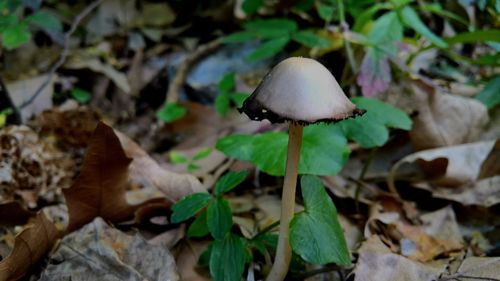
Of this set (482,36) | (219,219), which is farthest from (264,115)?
(482,36)

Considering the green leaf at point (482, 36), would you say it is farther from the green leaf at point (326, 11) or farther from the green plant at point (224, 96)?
the green plant at point (224, 96)

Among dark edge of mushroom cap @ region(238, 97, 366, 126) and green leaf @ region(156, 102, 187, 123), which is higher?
dark edge of mushroom cap @ region(238, 97, 366, 126)

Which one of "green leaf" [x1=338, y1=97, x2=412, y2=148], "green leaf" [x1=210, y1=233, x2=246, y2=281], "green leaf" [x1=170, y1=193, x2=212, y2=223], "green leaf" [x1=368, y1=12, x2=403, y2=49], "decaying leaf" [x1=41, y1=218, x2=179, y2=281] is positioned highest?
"green leaf" [x1=368, y1=12, x2=403, y2=49]

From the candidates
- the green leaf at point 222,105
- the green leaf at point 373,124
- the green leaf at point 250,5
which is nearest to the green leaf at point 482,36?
the green leaf at point 373,124

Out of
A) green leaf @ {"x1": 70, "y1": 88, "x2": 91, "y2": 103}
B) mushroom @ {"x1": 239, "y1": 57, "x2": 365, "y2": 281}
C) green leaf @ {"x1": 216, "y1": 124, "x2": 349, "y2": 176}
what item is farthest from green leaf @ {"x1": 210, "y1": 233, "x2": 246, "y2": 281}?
green leaf @ {"x1": 70, "y1": 88, "x2": 91, "y2": 103}

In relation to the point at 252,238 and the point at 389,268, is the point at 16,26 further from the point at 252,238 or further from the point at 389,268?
the point at 389,268

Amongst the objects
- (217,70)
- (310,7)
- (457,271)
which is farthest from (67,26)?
(457,271)

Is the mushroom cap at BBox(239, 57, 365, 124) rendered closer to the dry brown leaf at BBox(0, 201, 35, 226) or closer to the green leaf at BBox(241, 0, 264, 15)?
the dry brown leaf at BBox(0, 201, 35, 226)
